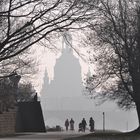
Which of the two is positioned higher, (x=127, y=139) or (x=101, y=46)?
(x=101, y=46)

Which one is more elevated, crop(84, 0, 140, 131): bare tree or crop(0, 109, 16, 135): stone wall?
crop(84, 0, 140, 131): bare tree

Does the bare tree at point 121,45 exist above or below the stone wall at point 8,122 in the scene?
above

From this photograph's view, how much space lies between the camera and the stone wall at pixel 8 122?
4988cm

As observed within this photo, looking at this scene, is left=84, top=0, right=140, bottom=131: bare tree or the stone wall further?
the stone wall

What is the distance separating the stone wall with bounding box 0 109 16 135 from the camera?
4988cm

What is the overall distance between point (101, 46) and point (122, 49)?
1915 mm

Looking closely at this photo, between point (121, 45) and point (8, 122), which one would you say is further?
point (8, 122)

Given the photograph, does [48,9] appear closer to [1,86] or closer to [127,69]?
[127,69]

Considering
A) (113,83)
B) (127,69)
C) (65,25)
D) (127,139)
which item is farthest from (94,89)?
(65,25)

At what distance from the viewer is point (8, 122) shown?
166 feet

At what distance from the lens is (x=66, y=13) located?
906 inches

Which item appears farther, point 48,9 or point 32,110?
point 32,110

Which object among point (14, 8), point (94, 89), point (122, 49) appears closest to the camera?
point (14, 8)

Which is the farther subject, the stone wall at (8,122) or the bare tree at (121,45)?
the stone wall at (8,122)
